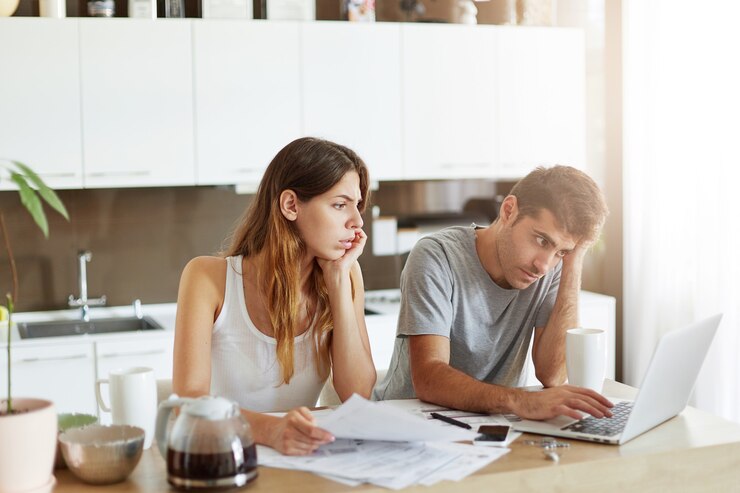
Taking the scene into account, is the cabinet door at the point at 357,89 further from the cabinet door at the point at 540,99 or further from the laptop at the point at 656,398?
the laptop at the point at 656,398

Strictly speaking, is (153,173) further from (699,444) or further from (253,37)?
(699,444)

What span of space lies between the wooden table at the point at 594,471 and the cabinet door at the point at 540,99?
97.5 inches

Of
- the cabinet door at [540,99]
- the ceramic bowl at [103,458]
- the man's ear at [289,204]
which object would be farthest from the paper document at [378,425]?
the cabinet door at [540,99]

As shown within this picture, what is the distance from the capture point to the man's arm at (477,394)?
1816 millimetres

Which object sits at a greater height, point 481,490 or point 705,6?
point 705,6

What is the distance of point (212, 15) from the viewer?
3.77 metres

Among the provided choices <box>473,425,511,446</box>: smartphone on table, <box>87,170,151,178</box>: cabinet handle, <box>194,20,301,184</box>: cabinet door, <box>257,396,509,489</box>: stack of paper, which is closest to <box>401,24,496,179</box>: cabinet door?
<box>194,20,301,184</box>: cabinet door

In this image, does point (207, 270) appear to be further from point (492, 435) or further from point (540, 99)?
point (540, 99)

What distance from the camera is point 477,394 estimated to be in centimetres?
192

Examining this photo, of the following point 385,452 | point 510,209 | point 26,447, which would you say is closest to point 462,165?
point 510,209

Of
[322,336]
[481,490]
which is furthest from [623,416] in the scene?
[322,336]

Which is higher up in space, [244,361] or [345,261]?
[345,261]

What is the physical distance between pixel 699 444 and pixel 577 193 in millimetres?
660

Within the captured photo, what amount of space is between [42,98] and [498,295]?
6.98ft
